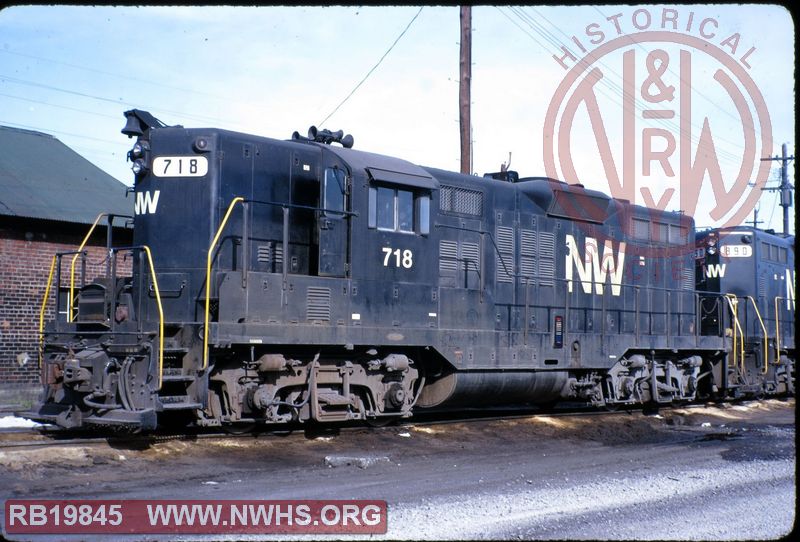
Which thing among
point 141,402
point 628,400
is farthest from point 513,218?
point 141,402

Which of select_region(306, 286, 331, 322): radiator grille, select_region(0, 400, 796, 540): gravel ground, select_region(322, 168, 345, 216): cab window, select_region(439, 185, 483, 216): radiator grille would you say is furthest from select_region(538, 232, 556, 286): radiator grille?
select_region(306, 286, 331, 322): radiator grille

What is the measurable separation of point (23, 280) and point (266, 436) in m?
8.96

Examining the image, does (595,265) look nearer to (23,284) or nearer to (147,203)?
(147,203)

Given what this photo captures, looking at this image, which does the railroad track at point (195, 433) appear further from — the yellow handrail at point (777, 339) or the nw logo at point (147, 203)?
the yellow handrail at point (777, 339)

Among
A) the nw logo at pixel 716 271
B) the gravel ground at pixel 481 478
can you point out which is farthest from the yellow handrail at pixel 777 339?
the gravel ground at pixel 481 478

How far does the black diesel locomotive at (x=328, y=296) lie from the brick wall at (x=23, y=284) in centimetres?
655

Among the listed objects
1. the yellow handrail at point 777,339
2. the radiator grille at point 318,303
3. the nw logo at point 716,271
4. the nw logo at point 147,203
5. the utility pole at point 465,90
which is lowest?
the yellow handrail at point 777,339

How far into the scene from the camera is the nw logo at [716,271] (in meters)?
19.6

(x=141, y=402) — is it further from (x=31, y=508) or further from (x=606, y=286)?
(x=606, y=286)

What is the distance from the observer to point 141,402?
9242 mm

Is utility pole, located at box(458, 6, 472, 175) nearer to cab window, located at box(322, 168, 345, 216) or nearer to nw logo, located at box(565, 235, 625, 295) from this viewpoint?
nw logo, located at box(565, 235, 625, 295)

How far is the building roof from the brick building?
21 millimetres

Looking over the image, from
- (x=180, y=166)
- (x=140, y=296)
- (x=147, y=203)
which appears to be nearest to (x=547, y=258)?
(x=180, y=166)

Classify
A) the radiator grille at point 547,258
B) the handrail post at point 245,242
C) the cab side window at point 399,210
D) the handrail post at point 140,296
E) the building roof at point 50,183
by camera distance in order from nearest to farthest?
the handrail post at point 140,296, the handrail post at point 245,242, the cab side window at point 399,210, the radiator grille at point 547,258, the building roof at point 50,183
